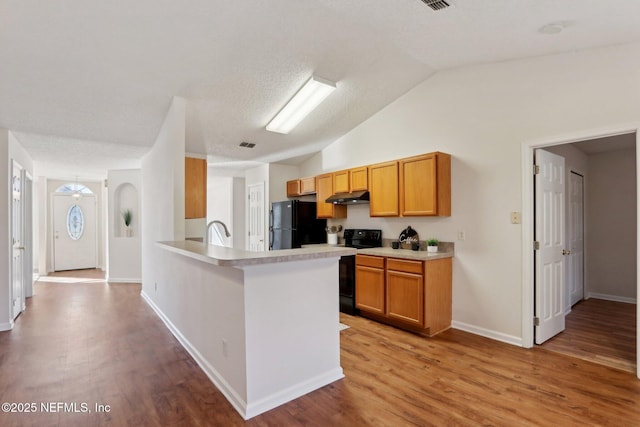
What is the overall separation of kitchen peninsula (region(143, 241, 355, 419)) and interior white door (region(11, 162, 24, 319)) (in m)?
2.96

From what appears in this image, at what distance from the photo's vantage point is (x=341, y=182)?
16.2 ft

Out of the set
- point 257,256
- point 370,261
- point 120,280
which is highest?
point 257,256

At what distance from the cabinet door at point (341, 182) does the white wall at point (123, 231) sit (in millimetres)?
4524

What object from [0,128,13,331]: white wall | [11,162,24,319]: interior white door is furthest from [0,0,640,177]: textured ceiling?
[11,162,24,319]: interior white door

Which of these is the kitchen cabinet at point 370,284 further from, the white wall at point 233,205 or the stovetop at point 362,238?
the white wall at point 233,205

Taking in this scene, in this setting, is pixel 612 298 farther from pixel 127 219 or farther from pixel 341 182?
pixel 127 219

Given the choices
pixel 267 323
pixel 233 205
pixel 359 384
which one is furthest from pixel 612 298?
pixel 233 205

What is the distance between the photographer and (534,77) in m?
3.16

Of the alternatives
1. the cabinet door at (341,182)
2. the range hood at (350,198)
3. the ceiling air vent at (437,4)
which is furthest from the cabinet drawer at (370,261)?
the ceiling air vent at (437,4)

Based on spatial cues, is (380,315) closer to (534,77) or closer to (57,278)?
(534,77)

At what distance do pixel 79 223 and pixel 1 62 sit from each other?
6905 mm

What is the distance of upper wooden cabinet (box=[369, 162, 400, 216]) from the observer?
4105 millimetres

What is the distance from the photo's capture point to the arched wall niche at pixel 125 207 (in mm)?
6973

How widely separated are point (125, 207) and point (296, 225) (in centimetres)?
417
